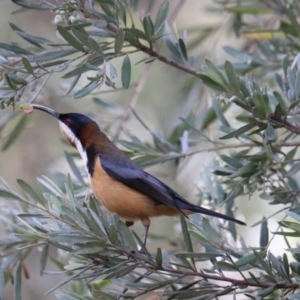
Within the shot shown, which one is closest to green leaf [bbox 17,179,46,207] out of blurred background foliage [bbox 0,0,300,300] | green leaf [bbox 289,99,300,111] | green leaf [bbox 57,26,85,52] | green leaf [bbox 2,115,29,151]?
blurred background foliage [bbox 0,0,300,300]

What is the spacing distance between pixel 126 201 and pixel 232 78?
0.71m

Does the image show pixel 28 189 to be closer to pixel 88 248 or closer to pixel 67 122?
pixel 88 248

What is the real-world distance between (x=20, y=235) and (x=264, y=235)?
2.65ft

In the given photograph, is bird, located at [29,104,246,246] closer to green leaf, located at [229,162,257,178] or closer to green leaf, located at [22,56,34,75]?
green leaf, located at [229,162,257,178]

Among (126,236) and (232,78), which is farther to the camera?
(232,78)

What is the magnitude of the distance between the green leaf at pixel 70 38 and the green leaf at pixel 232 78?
45cm

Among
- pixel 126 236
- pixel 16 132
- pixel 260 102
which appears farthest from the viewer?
pixel 16 132

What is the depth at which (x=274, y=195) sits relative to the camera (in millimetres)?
2045

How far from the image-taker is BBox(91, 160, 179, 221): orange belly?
2.41m

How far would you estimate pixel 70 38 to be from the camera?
1.89m

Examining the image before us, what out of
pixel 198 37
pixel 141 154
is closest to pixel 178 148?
pixel 141 154

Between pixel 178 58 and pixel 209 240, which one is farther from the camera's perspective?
pixel 178 58

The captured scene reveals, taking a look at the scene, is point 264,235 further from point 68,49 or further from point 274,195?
point 68,49

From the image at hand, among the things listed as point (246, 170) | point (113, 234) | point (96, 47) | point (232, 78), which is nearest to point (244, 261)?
point (246, 170)
